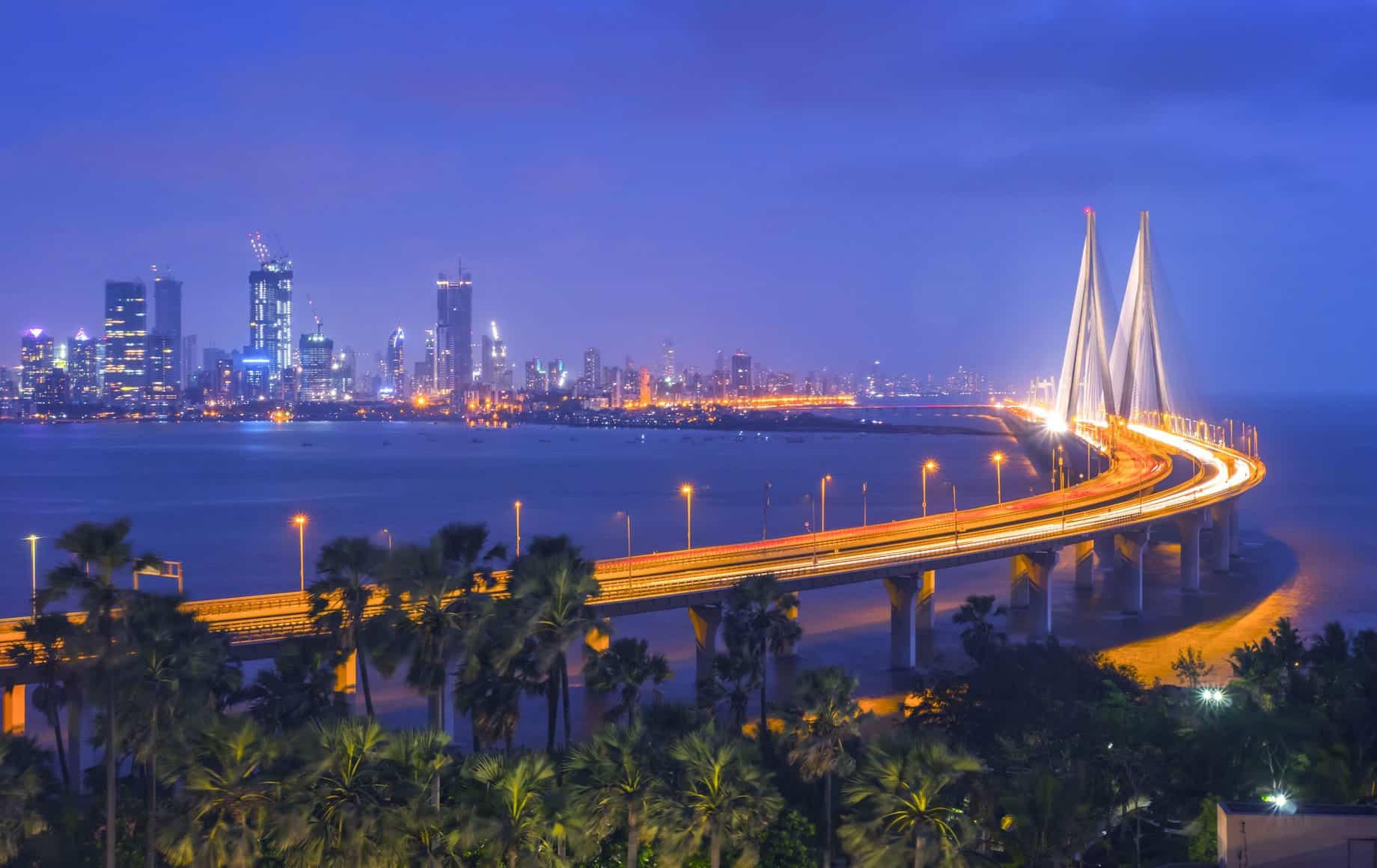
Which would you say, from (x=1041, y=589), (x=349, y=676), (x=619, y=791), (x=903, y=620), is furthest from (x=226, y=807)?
(x=1041, y=589)

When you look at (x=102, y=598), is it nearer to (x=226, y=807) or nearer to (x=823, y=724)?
(x=226, y=807)

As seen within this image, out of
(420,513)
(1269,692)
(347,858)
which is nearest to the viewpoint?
(347,858)

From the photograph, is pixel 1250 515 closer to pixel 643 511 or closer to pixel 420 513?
pixel 643 511

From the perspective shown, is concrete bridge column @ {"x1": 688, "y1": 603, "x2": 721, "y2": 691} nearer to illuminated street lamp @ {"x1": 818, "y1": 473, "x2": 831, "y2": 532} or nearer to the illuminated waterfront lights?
the illuminated waterfront lights

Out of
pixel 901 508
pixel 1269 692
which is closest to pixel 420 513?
pixel 901 508

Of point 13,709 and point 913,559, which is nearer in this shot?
point 13,709
